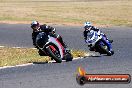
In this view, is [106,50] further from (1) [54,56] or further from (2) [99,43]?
(1) [54,56]

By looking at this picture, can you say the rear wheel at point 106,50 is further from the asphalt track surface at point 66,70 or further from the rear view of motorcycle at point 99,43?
the asphalt track surface at point 66,70

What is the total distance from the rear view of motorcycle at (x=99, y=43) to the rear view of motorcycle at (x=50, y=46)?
2.07 m

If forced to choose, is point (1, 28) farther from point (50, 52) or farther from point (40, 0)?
point (40, 0)

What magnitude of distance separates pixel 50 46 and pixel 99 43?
2778mm

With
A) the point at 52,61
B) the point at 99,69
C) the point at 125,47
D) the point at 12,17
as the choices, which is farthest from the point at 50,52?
the point at 12,17

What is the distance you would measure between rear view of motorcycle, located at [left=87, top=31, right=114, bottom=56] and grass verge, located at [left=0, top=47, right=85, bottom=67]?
22.7 inches

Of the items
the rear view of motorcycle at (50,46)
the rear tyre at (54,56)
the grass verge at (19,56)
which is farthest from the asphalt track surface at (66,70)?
the grass verge at (19,56)

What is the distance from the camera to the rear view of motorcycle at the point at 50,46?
1831 cm

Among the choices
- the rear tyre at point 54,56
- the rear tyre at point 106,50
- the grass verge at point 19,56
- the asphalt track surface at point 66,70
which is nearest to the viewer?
the asphalt track surface at point 66,70

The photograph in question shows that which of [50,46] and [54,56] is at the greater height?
[50,46]

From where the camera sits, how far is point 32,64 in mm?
17594

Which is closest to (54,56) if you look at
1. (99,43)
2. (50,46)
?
(50,46)

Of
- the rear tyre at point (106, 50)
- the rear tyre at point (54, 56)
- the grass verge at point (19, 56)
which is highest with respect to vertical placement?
the rear tyre at point (54, 56)

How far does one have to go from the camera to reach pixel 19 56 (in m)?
20.5
